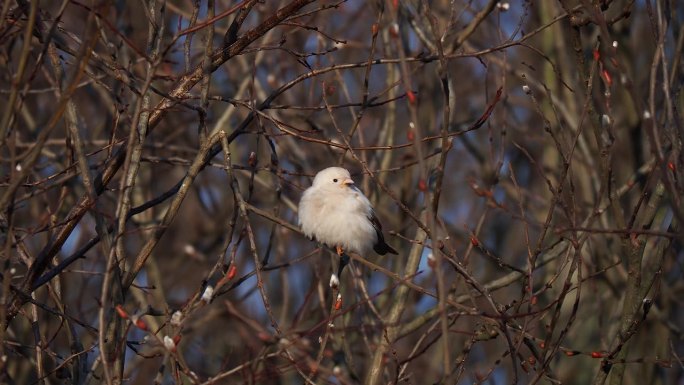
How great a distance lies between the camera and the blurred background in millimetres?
4207

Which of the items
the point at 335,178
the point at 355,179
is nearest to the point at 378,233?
the point at 335,178

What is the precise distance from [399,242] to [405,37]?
1.89m

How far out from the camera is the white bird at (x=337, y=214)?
20.9 ft

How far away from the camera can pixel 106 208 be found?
9.28 m

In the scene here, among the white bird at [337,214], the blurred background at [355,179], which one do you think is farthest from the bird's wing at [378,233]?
the blurred background at [355,179]

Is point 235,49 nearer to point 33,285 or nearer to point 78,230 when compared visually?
point 33,285

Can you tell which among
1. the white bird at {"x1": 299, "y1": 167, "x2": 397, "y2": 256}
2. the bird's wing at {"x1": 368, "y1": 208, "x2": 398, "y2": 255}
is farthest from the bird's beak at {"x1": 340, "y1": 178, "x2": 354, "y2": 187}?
the bird's wing at {"x1": 368, "y1": 208, "x2": 398, "y2": 255}

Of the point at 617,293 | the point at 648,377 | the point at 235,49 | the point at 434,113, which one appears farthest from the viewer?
the point at 434,113

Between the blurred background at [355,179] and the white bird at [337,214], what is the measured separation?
0.20 meters

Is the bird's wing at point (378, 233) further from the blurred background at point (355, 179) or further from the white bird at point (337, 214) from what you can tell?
the blurred background at point (355, 179)

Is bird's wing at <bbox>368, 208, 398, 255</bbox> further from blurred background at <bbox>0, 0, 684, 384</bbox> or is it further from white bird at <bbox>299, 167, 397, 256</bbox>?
blurred background at <bbox>0, 0, 684, 384</bbox>

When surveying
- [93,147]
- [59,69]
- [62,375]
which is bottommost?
[62,375]

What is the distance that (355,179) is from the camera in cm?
930

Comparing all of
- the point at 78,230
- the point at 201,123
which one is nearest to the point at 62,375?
the point at 201,123
